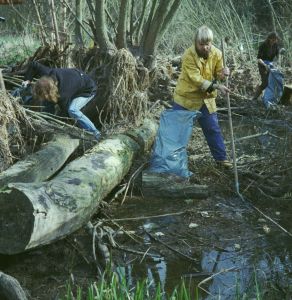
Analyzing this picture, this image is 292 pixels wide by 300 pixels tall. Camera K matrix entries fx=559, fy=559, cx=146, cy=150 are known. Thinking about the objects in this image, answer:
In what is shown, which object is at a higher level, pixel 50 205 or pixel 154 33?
pixel 154 33

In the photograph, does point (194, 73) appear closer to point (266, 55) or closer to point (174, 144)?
point (174, 144)

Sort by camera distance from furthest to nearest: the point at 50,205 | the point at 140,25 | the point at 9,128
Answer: the point at 140,25
the point at 9,128
the point at 50,205

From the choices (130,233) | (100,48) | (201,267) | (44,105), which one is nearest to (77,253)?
(130,233)

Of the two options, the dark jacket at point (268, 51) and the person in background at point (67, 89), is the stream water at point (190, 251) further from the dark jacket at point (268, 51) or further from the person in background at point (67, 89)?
the dark jacket at point (268, 51)

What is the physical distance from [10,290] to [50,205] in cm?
86

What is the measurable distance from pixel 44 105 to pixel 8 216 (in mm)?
3848

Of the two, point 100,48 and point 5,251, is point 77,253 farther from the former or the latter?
point 100,48

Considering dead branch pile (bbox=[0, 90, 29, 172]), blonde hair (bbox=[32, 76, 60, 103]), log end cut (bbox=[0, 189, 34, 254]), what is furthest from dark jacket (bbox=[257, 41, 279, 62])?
log end cut (bbox=[0, 189, 34, 254])

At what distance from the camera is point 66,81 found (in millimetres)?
7133

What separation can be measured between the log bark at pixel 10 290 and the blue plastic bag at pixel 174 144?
2.88 m

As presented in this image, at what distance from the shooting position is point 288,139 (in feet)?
20.4

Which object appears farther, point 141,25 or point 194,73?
point 141,25

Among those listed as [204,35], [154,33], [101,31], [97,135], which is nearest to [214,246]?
[204,35]

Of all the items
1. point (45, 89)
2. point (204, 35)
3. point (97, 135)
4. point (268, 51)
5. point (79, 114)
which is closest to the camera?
point (204, 35)
